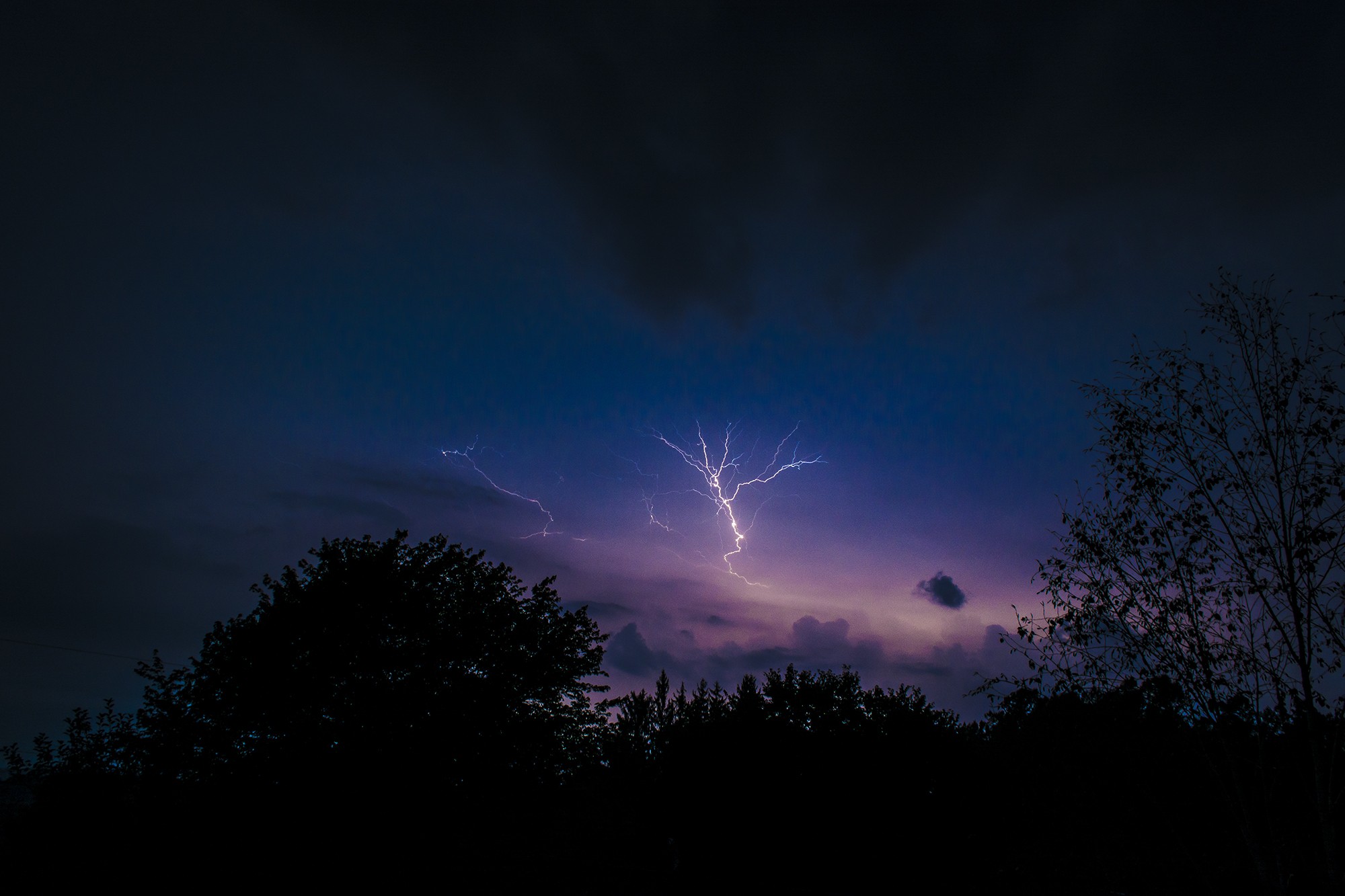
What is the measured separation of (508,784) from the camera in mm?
20250

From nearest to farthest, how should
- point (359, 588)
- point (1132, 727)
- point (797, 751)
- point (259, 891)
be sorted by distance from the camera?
point (1132, 727), point (259, 891), point (359, 588), point (797, 751)

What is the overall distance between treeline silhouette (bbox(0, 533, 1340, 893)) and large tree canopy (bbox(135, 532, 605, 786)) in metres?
0.08

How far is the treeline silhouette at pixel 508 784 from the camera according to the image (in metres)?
16.9

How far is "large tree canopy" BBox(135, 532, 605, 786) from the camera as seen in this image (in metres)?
18.9

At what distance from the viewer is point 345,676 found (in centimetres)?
2005

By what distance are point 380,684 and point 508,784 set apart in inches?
205

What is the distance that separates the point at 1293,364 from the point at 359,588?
23.5m

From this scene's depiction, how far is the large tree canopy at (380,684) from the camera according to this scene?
18.9 m

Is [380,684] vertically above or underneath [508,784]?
above

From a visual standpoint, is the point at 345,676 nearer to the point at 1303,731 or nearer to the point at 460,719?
the point at 460,719

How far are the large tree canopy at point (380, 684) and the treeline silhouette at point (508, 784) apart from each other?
0.25ft

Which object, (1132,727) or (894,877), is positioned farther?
(894,877)

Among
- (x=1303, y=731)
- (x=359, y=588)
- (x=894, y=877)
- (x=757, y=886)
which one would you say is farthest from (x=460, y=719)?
(x=1303, y=731)

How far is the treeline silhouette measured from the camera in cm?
1692
